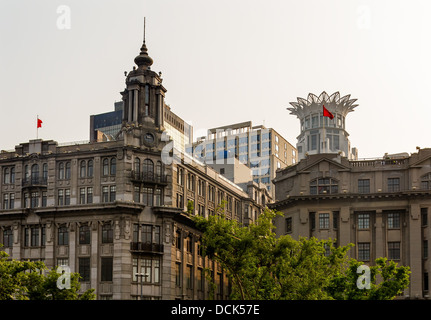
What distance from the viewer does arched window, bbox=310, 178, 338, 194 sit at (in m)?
92.4

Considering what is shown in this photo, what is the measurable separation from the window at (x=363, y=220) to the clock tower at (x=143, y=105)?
27700 millimetres

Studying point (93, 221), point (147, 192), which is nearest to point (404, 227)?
point (147, 192)

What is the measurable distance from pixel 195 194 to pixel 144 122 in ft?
45.5

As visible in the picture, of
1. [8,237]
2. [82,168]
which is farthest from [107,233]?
[8,237]

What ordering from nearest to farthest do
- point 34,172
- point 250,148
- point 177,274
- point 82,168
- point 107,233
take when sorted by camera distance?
point 107,233 → point 82,168 → point 177,274 → point 34,172 → point 250,148

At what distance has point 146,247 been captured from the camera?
3386 inches

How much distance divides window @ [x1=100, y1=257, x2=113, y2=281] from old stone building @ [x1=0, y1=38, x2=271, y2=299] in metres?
0.12

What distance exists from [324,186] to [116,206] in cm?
2724

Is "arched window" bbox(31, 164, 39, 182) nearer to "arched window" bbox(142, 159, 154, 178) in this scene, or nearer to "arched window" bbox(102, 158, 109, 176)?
"arched window" bbox(102, 158, 109, 176)

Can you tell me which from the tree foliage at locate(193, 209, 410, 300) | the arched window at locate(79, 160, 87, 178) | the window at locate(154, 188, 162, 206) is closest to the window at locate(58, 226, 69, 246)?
the arched window at locate(79, 160, 87, 178)

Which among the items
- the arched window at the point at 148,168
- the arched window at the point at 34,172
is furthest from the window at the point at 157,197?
the arched window at the point at 34,172

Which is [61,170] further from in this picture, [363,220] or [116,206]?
[363,220]

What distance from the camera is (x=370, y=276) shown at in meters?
63.6

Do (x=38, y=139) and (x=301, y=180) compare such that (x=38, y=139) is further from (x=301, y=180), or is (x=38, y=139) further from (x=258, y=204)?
(x=258, y=204)
